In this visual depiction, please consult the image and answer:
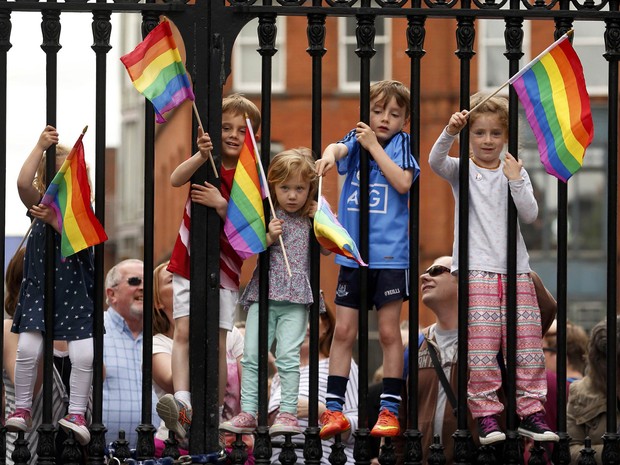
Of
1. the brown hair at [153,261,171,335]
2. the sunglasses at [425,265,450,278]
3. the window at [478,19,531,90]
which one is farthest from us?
the window at [478,19,531,90]

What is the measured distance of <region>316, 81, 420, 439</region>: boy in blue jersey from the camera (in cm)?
603

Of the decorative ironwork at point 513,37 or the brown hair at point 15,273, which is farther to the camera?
the brown hair at point 15,273

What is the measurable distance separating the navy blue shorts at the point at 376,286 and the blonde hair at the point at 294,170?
34 cm

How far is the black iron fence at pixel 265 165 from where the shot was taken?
5.81 m

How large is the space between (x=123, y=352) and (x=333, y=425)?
215 cm

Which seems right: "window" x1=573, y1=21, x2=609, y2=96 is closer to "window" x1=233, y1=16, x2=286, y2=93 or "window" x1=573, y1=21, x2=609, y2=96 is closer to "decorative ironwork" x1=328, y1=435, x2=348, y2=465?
"window" x1=233, y1=16, x2=286, y2=93

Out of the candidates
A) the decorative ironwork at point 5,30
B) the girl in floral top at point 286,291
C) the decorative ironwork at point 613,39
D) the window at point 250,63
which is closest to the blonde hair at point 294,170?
the girl in floral top at point 286,291

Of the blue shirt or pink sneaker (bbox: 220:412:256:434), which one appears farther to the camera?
the blue shirt

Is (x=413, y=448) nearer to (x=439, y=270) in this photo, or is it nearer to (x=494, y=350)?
(x=494, y=350)

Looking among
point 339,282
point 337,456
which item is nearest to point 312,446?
point 337,456

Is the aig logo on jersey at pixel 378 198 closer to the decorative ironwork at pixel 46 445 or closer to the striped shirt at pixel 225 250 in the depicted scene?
the striped shirt at pixel 225 250

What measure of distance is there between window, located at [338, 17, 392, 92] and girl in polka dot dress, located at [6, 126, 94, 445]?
2283 cm

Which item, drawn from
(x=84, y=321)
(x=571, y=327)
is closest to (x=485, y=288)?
(x=84, y=321)

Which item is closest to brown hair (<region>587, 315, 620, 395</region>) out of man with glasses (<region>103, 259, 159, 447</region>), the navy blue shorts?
the navy blue shorts
